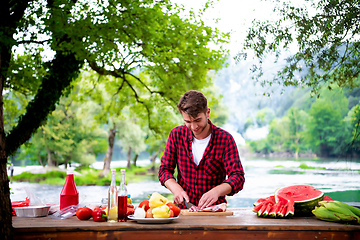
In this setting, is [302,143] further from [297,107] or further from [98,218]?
[98,218]

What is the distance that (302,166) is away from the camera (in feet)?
100

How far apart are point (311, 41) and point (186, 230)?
5841 millimetres

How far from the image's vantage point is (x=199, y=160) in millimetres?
2566

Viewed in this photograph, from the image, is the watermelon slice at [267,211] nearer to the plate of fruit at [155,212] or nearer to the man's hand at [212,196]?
the man's hand at [212,196]

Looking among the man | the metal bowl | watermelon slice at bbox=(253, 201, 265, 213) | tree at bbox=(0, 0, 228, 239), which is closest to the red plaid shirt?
the man

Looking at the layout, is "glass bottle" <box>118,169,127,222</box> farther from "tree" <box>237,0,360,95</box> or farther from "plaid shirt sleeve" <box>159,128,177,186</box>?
"tree" <box>237,0,360,95</box>

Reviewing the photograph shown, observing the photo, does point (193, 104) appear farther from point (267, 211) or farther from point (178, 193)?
point (267, 211)

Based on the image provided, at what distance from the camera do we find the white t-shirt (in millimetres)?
2570

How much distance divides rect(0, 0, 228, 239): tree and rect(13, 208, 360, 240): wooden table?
147 inches

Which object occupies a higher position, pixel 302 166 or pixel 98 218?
pixel 98 218

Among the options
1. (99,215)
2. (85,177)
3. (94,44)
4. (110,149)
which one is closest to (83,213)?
(99,215)

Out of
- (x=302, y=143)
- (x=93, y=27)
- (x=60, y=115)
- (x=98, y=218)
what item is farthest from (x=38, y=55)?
(x=302, y=143)

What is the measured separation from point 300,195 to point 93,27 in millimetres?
5346

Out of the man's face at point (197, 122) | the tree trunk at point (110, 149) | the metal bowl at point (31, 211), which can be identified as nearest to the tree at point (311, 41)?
the man's face at point (197, 122)
